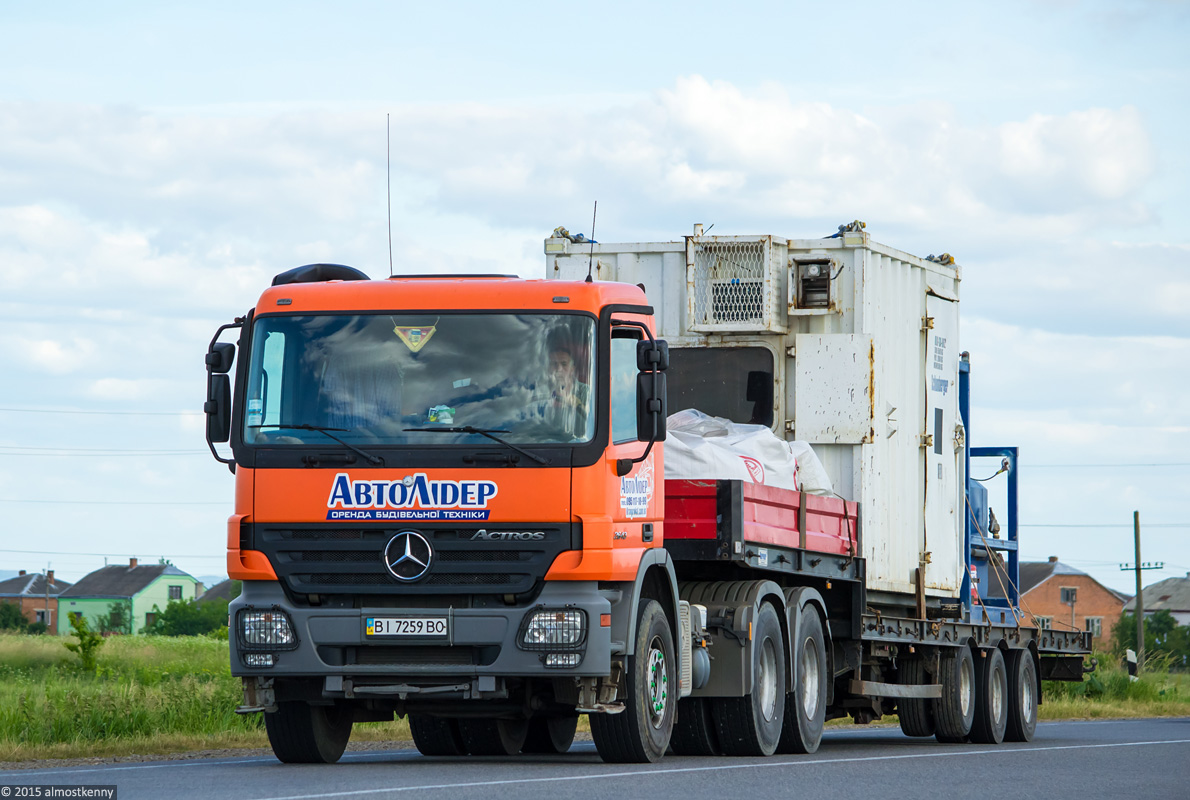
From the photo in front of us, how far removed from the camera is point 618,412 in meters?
11.2

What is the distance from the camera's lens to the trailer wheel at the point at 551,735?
14.2 meters

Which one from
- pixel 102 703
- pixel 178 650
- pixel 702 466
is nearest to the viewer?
pixel 702 466

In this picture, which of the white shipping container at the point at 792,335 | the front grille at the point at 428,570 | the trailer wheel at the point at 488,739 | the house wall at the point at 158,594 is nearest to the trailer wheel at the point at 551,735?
the trailer wheel at the point at 488,739

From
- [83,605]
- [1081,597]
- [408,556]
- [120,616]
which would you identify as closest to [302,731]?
[408,556]

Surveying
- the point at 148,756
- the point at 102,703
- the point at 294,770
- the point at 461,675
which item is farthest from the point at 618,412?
the point at 102,703

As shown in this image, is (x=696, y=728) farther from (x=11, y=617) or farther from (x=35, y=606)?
(x=35, y=606)

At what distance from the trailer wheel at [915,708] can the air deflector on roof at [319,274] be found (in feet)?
24.8

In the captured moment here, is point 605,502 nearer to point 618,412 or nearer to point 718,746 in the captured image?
point 618,412

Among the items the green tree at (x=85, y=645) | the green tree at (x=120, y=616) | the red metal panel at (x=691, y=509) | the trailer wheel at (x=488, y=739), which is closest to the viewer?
the red metal panel at (x=691, y=509)

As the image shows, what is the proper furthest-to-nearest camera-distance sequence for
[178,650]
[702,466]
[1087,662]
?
[178,650]
[1087,662]
[702,466]

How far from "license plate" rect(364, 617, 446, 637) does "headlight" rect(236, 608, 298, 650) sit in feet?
1.63

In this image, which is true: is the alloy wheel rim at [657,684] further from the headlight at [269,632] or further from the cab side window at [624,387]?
the headlight at [269,632]

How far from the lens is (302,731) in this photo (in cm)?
1202

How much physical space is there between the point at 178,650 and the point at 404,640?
145 ft
